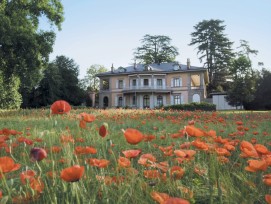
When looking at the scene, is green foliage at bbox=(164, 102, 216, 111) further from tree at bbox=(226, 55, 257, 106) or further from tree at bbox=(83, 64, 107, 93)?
tree at bbox=(83, 64, 107, 93)

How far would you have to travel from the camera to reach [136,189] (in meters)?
1.90

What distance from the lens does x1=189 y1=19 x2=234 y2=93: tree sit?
53.2 m

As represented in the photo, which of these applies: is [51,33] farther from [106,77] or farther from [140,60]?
[140,60]

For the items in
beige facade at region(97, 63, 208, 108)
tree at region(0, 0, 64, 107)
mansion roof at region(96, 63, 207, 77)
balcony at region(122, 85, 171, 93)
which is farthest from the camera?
mansion roof at region(96, 63, 207, 77)

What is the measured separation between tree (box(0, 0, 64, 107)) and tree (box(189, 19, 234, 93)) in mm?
A: 36534

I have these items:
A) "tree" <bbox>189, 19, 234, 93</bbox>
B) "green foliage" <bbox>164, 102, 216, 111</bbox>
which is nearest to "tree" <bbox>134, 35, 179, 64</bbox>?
"tree" <bbox>189, 19, 234, 93</bbox>

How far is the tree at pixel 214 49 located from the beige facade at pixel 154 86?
811 cm

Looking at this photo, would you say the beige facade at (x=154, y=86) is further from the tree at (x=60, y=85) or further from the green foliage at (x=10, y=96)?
the green foliage at (x=10, y=96)

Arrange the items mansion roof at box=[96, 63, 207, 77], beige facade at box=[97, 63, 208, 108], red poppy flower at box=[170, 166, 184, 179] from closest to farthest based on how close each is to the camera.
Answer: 1. red poppy flower at box=[170, 166, 184, 179]
2. beige facade at box=[97, 63, 208, 108]
3. mansion roof at box=[96, 63, 207, 77]

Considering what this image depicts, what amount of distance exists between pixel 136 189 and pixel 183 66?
45194mm

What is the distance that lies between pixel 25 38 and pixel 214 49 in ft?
133

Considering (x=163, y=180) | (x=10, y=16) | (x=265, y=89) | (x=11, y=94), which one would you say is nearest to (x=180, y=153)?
(x=163, y=180)

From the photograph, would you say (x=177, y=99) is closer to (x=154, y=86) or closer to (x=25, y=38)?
(x=154, y=86)

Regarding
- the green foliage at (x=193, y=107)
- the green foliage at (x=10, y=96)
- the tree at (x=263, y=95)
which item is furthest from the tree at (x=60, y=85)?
the tree at (x=263, y=95)
